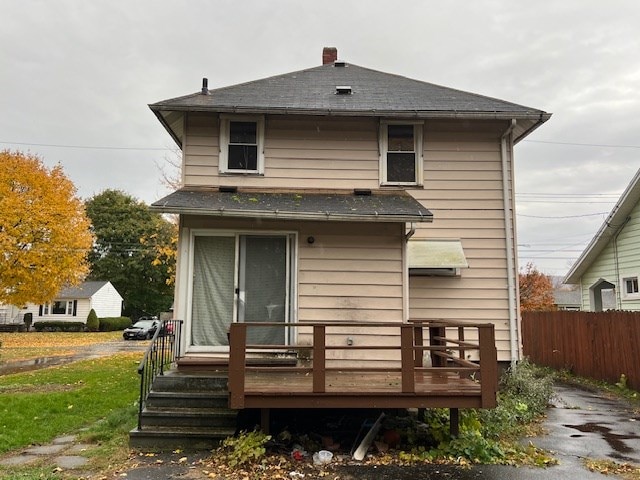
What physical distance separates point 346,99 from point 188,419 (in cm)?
669

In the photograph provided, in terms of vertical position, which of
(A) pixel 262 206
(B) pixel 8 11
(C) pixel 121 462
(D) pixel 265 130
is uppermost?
(B) pixel 8 11

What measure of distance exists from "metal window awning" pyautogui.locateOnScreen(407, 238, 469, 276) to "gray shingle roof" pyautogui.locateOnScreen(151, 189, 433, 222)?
1.03m

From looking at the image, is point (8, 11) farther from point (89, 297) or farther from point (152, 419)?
point (89, 297)

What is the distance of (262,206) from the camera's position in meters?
7.94

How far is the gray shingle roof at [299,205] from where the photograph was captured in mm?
7547

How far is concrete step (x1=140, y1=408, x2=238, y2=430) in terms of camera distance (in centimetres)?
638

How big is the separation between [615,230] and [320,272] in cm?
1137

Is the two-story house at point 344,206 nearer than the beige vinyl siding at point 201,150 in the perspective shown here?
Yes

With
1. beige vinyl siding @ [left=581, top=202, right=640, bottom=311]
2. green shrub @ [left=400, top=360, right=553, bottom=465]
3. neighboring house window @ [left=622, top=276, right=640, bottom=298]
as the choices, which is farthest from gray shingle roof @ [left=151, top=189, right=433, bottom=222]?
neighboring house window @ [left=622, top=276, right=640, bottom=298]

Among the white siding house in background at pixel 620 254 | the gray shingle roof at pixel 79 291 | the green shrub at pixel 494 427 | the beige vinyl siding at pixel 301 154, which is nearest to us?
the green shrub at pixel 494 427

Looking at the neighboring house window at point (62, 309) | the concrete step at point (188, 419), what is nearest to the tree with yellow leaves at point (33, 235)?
the neighboring house window at point (62, 309)

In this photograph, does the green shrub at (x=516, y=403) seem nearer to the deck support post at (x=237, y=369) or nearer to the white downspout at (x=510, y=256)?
the white downspout at (x=510, y=256)

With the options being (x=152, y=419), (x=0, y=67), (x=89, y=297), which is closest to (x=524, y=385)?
(x=152, y=419)

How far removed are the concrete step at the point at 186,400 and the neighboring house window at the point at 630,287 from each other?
42.4ft
